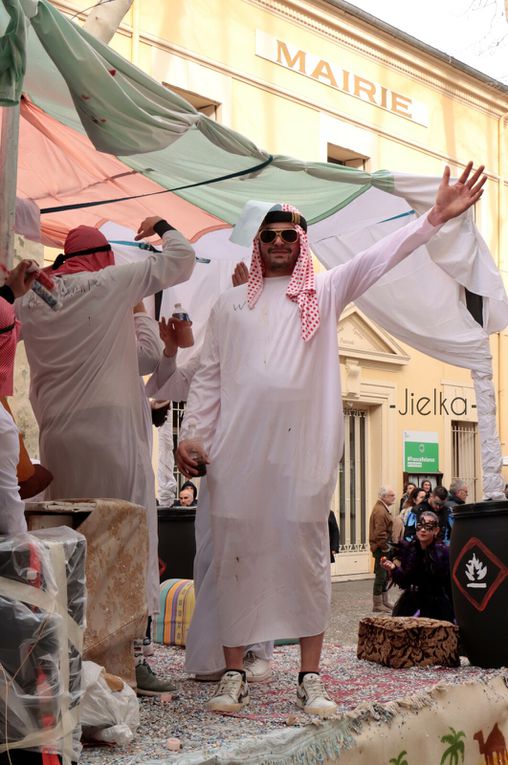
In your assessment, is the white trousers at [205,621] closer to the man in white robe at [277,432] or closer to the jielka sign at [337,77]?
the man in white robe at [277,432]

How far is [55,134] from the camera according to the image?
4.74 metres

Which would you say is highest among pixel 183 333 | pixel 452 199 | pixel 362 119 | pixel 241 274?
pixel 362 119

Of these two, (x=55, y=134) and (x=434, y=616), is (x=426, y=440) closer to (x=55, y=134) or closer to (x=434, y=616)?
(x=434, y=616)

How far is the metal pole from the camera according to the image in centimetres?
397

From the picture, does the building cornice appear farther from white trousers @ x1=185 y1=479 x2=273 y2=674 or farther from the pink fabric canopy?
white trousers @ x1=185 y1=479 x2=273 y2=674

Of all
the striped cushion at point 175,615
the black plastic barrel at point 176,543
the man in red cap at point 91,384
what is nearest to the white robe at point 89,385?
the man in red cap at point 91,384

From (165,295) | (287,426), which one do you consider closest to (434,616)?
(165,295)

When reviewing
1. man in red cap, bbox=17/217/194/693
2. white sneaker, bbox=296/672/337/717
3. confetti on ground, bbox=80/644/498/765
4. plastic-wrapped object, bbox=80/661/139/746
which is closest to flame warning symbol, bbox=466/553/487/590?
confetti on ground, bbox=80/644/498/765

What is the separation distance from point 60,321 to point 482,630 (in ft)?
8.27

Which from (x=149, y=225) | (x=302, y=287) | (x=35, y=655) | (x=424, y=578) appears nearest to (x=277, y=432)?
(x=302, y=287)

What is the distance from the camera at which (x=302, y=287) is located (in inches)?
155

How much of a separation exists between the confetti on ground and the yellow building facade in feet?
30.5

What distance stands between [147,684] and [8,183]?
192cm

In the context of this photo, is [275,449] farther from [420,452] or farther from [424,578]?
[420,452]
